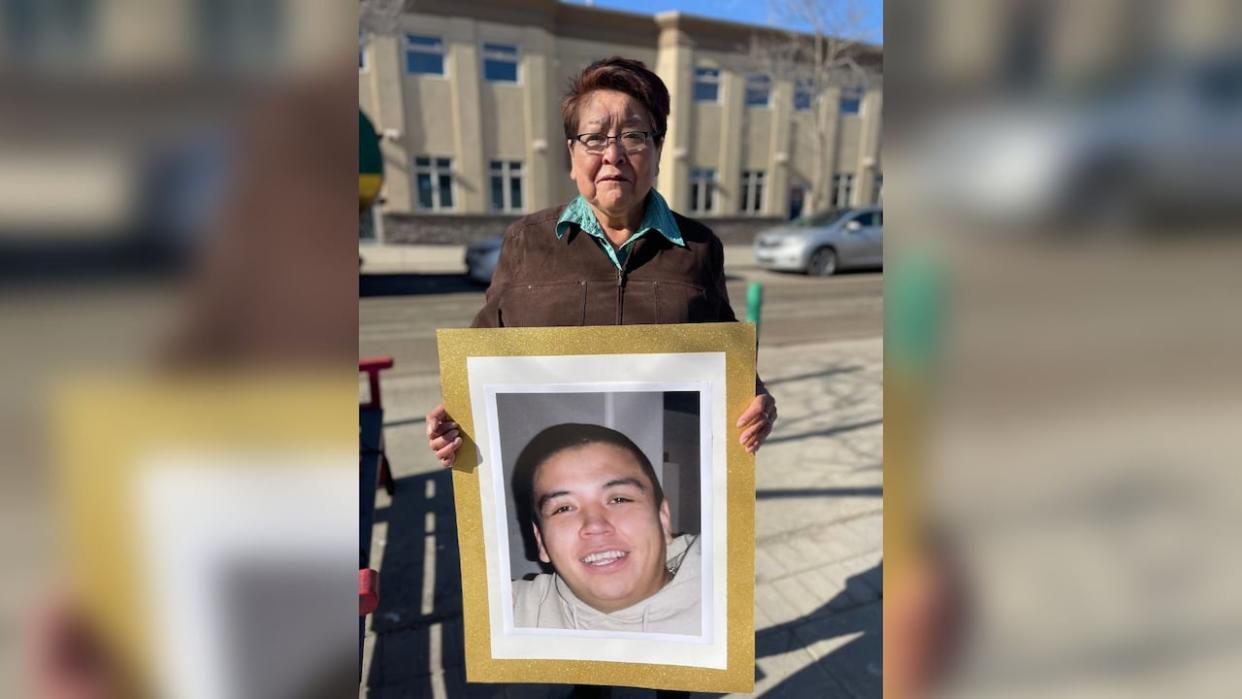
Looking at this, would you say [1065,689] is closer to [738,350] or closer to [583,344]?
[738,350]

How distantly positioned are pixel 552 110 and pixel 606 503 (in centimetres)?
2316

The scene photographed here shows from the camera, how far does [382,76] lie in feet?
63.5

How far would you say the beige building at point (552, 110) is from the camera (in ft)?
66.0

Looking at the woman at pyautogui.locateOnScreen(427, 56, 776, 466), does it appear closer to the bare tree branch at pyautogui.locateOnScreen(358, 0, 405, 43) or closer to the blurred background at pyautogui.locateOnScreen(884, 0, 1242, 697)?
the blurred background at pyautogui.locateOnScreen(884, 0, 1242, 697)

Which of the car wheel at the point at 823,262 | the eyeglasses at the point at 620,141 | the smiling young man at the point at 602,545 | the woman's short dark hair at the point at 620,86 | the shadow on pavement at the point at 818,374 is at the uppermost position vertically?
the car wheel at the point at 823,262

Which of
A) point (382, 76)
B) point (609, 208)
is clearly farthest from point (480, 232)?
point (609, 208)

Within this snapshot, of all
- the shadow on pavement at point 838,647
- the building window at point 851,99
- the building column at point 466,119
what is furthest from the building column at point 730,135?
the shadow on pavement at point 838,647

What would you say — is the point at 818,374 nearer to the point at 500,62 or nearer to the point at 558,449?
the point at 558,449

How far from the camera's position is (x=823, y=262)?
14359 millimetres

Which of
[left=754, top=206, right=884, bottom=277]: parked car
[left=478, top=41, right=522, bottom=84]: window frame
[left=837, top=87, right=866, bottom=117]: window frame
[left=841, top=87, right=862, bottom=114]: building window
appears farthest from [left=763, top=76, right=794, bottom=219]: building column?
[left=754, top=206, right=884, bottom=277]: parked car

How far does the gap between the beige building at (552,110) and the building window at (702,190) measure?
1.7 inches

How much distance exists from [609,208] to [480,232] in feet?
71.4

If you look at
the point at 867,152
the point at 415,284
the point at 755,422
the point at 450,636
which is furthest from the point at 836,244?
the point at 867,152

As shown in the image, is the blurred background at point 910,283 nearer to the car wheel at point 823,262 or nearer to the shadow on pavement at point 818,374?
the shadow on pavement at point 818,374
